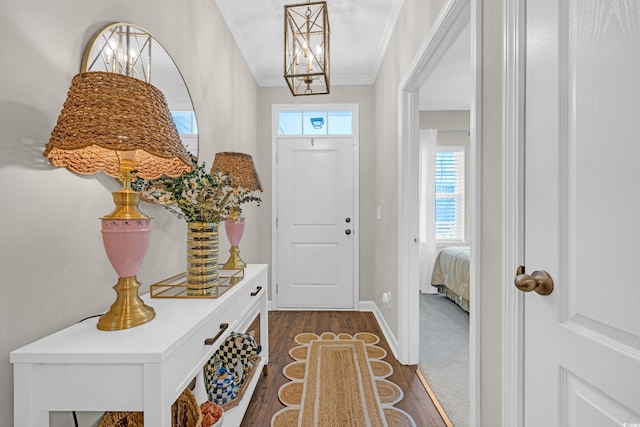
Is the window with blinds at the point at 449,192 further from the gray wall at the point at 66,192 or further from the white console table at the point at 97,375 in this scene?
the white console table at the point at 97,375

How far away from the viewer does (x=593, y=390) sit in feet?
2.44

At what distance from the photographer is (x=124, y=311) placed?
38.9 inches

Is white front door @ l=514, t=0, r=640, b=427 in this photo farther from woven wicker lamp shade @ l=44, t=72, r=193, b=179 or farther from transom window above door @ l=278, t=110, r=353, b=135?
transom window above door @ l=278, t=110, r=353, b=135

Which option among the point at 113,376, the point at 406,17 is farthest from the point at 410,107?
the point at 113,376

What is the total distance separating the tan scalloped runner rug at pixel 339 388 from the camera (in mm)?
1740

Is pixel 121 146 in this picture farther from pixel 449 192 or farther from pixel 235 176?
pixel 449 192

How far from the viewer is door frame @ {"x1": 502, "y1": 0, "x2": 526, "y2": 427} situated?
0.98 meters

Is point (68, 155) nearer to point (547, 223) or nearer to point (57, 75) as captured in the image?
point (57, 75)

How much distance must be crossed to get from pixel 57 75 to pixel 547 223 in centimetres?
149

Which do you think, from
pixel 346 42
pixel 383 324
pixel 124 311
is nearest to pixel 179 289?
pixel 124 311

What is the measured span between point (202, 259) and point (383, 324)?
215 cm

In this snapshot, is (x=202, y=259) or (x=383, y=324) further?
(x=383, y=324)

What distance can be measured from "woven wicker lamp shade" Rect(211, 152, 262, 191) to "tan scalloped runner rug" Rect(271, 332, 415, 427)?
4.26ft

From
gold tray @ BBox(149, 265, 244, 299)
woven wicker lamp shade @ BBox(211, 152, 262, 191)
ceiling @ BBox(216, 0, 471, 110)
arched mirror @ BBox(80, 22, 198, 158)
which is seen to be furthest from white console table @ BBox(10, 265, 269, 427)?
ceiling @ BBox(216, 0, 471, 110)
